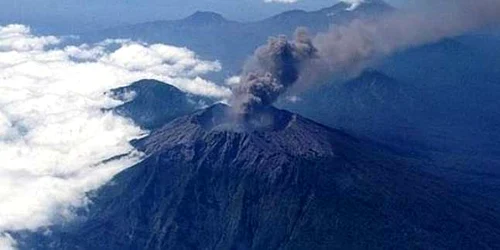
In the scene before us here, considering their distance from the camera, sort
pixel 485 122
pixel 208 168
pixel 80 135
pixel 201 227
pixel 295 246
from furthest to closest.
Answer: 1. pixel 485 122
2. pixel 80 135
3. pixel 208 168
4. pixel 201 227
5. pixel 295 246

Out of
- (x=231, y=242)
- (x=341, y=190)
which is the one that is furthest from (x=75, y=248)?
(x=341, y=190)

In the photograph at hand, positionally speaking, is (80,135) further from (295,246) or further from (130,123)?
(295,246)

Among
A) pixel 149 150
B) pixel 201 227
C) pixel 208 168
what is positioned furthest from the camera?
pixel 149 150

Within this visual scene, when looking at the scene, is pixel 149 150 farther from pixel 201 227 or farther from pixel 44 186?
pixel 201 227

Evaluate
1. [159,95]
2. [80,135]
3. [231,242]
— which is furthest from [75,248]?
[159,95]

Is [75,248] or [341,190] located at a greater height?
[341,190]

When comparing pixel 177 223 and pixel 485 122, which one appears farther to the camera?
pixel 485 122
